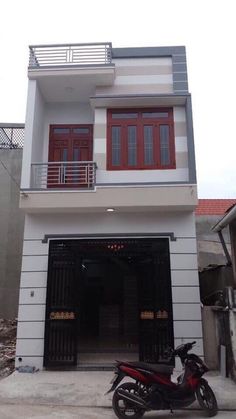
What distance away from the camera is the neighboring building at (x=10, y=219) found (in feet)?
33.9

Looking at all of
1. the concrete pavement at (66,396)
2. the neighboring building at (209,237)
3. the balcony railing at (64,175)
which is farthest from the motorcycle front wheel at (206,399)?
the neighboring building at (209,237)

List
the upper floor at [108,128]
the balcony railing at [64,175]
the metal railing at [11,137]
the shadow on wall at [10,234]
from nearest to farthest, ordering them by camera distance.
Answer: the upper floor at [108,128]
the balcony railing at [64,175]
the shadow on wall at [10,234]
the metal railing at [11,137]

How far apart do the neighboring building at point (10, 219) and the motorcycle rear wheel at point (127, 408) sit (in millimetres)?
6349

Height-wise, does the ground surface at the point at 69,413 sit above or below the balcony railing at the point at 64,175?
below

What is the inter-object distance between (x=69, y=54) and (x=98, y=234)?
4.04 m

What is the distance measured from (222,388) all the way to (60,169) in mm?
5037

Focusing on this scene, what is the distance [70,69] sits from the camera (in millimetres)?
8039

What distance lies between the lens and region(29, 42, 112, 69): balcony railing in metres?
8.35

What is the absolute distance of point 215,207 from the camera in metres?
13.1

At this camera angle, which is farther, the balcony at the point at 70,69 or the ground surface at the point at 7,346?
the balcony at the point at 70,69

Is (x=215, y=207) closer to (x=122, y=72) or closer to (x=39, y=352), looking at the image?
(x=122, y=72)

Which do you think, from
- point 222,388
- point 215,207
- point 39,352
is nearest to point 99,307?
point 39,352

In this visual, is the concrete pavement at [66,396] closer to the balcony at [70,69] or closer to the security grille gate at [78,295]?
the security grille gate at [78,295]

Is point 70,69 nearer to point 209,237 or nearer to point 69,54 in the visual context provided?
point 69,54
